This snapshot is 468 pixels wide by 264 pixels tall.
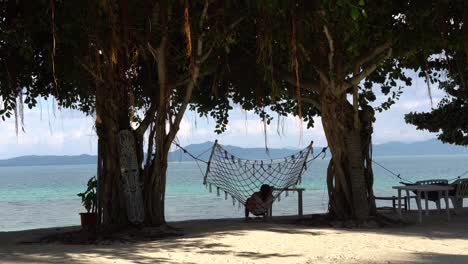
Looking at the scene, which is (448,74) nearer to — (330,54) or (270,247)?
(330,54)

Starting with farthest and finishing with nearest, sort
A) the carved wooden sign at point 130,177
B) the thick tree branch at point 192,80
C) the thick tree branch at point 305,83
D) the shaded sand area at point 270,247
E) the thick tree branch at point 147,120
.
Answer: the thick tree branch at point 305,83 < the thick tree branch at point 147,120 < the carved wooden sign at point 130,177 < the thick tree branch at point 192,80 < the shaded sand area at point 270,247

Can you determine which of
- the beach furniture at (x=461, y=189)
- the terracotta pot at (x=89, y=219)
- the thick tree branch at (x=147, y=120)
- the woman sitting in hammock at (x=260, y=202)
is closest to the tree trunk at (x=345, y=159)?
the woman sitting in hammock at (x=260, y=202)

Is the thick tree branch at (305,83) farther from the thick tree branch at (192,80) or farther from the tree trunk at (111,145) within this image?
the tree trunk at (111,145)

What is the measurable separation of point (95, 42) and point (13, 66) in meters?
1.82

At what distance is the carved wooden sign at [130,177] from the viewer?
774 centimetres

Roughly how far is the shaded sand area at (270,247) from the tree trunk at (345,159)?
0.62 m

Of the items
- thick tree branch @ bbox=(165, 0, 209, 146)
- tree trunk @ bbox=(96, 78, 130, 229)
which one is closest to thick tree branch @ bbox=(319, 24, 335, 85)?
thick tree branch @ bbox=(165, 0, 209, 146)

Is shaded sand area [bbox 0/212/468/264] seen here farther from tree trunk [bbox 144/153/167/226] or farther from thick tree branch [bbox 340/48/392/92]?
thick tree branch [bbox 340/48/392/92]

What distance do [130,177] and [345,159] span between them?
2.80 meters

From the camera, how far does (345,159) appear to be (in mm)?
8766

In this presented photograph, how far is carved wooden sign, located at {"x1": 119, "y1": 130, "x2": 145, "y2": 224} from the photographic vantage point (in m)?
7.74

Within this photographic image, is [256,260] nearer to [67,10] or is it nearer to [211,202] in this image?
[67,10]

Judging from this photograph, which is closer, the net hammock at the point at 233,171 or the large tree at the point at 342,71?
the large tree at the point at 342,71

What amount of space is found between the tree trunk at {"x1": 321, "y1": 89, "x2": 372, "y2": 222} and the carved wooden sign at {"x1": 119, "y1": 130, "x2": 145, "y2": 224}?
2.52m
